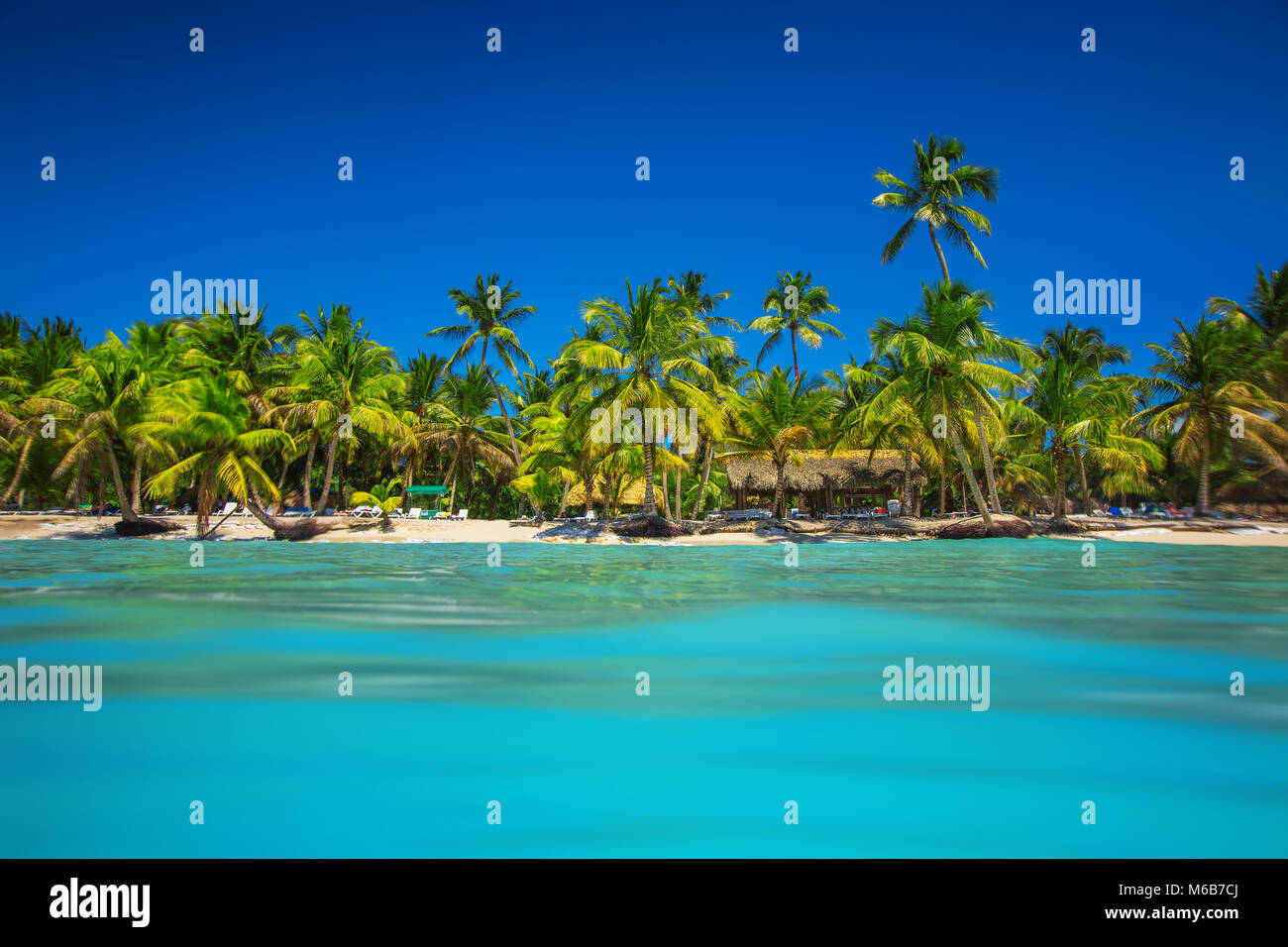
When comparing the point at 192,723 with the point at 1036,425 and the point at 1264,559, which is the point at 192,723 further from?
the point at 1036,425

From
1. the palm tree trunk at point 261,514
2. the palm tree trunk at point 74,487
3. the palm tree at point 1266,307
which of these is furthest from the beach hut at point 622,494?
the palm tree at point 1266,307

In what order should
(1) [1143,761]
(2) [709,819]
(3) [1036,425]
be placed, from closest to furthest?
(2) [709,819] → (1) [1143,761] → (3) [1036,425]

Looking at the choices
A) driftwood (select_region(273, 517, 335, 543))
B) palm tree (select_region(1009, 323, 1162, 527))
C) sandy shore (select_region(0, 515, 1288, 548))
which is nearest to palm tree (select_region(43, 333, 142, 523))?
sandy shore (select_region(0, 515, 1288, 548))

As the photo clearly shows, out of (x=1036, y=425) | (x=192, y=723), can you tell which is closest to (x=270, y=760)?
(x=192, y=723)

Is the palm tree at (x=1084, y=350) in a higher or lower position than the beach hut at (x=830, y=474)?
higher

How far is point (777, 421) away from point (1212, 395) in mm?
16883

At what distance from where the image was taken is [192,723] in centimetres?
362

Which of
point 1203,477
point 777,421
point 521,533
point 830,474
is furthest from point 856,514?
point 521,533

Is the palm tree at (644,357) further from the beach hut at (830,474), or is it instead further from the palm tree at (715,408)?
the beach hut at (830,474)

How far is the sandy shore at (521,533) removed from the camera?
21.3 meters

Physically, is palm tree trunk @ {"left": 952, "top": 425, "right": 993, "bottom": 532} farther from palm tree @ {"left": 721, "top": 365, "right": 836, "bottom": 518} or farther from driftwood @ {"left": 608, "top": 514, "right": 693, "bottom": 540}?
driftwood @ {"left": 608, "top": 514, "right": 693, "bottom": 540}

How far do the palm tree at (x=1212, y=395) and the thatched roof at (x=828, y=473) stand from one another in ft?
33.2
